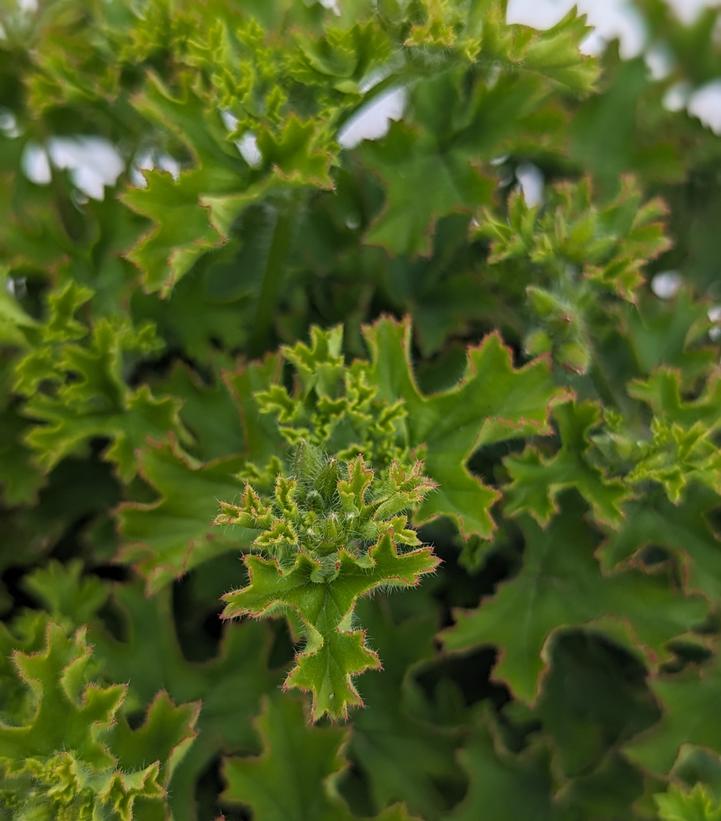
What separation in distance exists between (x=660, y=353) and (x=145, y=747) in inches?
37.1

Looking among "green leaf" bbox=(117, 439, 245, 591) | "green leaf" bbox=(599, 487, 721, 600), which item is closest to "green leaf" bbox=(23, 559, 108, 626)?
"green leaf" bbox=(117, 439, 245, 591)

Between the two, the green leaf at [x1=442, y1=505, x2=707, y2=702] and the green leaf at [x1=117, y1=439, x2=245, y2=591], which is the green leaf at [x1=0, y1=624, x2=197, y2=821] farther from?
the green leaf at [x1=442, y1=505, x2=707, y2=702]

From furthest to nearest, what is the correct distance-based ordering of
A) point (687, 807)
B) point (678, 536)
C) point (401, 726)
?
1. point (401, 726)
2. point (678, 536)
3. point (687, 807)

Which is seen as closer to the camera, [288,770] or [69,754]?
[69,754]

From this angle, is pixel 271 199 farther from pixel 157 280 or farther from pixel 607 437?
pixel 607 437

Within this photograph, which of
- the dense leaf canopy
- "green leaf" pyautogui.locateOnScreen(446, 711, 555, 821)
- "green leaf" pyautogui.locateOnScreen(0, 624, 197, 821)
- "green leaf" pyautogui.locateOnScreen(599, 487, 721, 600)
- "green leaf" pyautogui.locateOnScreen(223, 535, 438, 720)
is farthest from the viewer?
"green leaf" pyautogui.locateOnScreen(446, 711, 555, 821)

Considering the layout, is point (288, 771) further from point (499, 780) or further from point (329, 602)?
point (329, 602)

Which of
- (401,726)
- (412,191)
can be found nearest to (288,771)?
(401,726)

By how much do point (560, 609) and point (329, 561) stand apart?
0.48m

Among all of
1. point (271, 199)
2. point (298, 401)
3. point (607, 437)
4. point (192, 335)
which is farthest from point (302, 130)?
point (607, 437)

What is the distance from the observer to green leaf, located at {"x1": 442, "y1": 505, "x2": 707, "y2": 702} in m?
1.43

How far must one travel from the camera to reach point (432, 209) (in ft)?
4.91

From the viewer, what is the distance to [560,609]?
57.6 inches

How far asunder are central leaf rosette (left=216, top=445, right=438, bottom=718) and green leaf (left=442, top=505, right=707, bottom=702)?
372 mm
